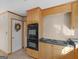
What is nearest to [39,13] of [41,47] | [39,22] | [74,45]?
[39,22]

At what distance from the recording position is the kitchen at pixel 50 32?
3.33 meters

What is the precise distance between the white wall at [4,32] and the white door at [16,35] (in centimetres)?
36

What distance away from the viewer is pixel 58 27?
13.9 feet

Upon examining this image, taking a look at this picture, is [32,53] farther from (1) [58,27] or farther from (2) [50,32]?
(1) [58,27]

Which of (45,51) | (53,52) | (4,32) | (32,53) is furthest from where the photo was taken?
(4,32)

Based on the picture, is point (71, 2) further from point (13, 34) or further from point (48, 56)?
point (13, 34)

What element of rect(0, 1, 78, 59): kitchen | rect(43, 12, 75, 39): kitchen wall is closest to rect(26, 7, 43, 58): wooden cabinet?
rect(0, 1, 78, 59): kitchen

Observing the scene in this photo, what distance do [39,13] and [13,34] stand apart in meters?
2.03

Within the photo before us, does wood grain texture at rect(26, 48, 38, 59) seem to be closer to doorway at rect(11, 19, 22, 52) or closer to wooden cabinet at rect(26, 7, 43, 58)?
wooden cabinet at rect(26, 7, 43, 58)

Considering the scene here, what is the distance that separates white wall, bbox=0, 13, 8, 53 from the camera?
18.4 ft

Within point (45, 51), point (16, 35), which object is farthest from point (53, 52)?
point (16, 35)

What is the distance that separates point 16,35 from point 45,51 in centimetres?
261

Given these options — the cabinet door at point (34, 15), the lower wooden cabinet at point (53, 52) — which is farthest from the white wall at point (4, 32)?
the lower wooden cabinet at point (53, 52)

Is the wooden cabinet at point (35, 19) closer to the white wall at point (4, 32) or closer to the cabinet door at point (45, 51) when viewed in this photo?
the cabinet door at point (45, 51)
